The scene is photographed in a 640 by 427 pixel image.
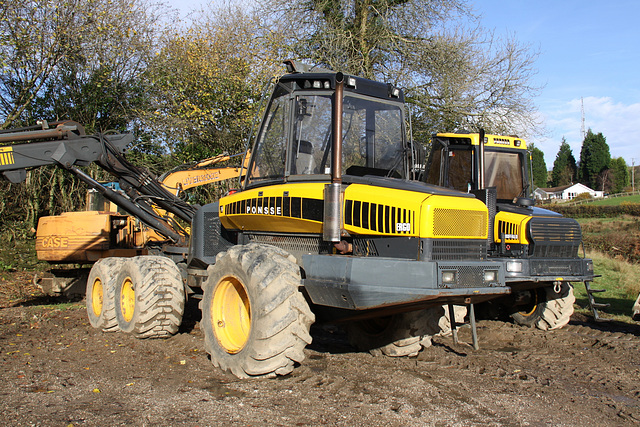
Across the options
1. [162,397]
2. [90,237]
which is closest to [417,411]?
[162,397]

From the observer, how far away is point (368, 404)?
475 centimetres

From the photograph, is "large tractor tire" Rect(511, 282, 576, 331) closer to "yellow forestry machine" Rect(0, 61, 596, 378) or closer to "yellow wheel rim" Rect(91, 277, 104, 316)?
"yellow forestry machine" Rect(0, 61, 596, 378)

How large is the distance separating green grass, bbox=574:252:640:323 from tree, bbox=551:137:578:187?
80.8 meters

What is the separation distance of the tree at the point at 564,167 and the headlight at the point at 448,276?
95.9m

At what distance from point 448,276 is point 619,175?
8732cm

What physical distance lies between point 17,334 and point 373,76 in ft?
51.3

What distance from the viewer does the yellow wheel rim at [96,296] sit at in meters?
8.95

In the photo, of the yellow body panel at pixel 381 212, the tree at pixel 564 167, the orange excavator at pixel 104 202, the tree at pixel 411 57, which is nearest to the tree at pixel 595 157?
the tree at pixel 564 167

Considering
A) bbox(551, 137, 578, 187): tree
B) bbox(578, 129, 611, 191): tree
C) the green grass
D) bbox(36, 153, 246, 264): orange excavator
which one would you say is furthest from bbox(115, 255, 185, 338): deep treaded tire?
bbox(551, 137, 578, 187): tree

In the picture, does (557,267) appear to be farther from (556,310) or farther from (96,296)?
(96,296)

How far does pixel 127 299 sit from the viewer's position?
27.2ft

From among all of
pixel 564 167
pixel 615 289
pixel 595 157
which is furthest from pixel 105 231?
pixel 564 167

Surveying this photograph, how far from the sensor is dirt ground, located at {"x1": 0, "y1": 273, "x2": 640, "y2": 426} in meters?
4.45

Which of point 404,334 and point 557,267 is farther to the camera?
point 557,267
